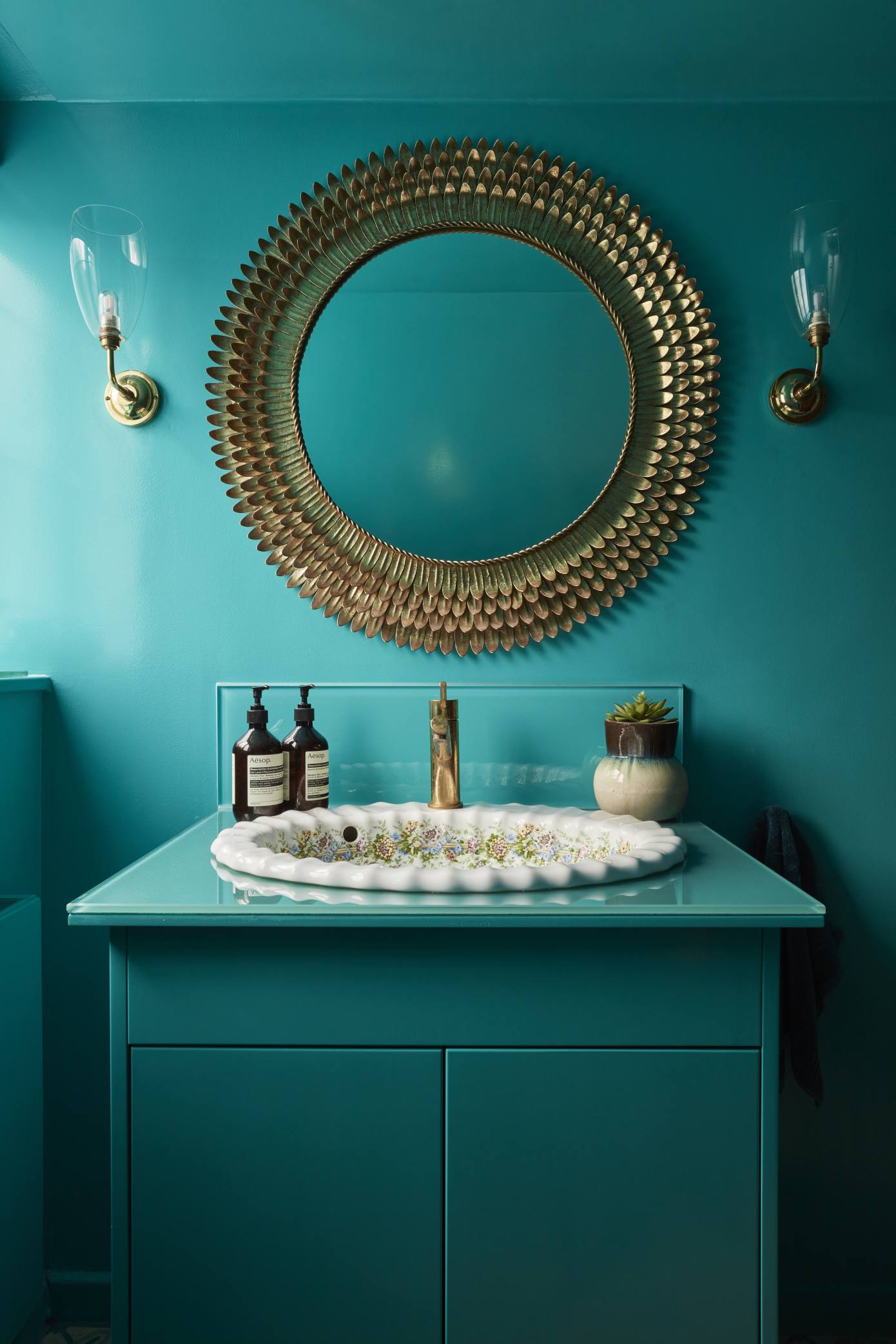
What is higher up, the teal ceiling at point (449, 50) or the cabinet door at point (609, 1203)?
the teal ceiling at point (449, 50)

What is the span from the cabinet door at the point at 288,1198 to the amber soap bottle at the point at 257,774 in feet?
1.45

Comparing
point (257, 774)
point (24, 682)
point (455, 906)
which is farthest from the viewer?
point (24, 682)

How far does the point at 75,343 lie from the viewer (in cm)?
165

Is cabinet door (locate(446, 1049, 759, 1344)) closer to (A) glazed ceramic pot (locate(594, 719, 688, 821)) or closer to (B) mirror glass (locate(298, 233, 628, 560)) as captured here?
(A) glazed ceramic pot (locate(594, 719, 688, 821))

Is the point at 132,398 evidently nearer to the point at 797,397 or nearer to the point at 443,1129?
the point at 797,397

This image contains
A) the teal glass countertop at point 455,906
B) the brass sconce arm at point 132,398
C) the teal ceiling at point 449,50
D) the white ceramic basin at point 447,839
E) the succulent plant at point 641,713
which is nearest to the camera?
the teal glass countertop at point 455,906

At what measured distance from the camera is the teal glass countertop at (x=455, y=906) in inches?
39.2

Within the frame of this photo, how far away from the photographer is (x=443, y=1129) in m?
1.05

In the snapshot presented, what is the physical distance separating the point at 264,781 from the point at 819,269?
1220 mm

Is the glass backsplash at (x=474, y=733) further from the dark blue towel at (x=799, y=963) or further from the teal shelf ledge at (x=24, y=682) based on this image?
the teal shelf ledge at (x=24, y=682)

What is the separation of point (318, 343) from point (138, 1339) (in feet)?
4.84

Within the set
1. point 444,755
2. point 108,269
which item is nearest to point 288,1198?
point 444,755

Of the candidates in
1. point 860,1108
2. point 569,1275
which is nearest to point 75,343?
point 569,1275

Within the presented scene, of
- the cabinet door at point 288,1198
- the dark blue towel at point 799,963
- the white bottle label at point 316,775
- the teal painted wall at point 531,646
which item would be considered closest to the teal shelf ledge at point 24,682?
the teal painted wall at point 531,646
